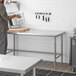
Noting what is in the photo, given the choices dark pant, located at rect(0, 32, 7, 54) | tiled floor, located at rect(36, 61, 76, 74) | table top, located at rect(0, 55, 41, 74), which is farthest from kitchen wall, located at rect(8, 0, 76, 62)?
table top, located at rect(0, 55, 41, 74)

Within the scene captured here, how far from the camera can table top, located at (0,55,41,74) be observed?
7.38ft

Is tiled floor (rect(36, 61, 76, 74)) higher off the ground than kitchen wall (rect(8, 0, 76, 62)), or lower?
lower

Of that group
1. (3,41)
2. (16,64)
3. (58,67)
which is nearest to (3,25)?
(3,41)

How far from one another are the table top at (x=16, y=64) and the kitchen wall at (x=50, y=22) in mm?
2575

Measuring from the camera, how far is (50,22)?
521 cm

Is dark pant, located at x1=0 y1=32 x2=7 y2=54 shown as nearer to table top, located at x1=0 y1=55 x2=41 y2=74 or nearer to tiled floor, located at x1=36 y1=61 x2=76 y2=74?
tiled floor, located at x1=36 y1=61 x2=76 y2=74

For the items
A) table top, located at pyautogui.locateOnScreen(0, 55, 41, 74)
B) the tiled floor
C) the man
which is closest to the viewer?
table top, located at pyautogui.locateOnScreen(0, 55, 41, 74)

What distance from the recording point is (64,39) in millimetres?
5156

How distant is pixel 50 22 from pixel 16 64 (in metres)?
2.91

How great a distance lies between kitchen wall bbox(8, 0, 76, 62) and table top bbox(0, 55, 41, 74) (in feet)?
8.45

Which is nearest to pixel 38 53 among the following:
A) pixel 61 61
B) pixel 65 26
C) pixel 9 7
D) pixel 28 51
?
pixel 28 51

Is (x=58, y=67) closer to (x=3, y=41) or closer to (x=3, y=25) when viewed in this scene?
(x=3, y=41)

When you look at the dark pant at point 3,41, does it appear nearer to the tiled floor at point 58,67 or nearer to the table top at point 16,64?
the tiled floor at point 58,67

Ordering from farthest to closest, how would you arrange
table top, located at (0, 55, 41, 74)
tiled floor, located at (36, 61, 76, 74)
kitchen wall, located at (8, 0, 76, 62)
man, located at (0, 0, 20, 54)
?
kitchen wall, located at (8, 0, 76, 62) < tiled floor, located at (36, 61, 76, 74) < man, located at (0, 0, 20, 54) < table top, located at (0, 55, 41, 74)
